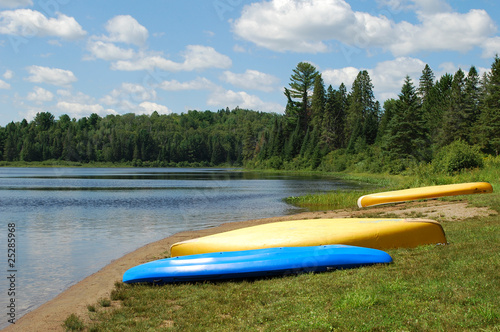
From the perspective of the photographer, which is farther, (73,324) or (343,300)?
(73,324)

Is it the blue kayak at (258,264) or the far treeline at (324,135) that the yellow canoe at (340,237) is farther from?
the far treeline at (324,135)

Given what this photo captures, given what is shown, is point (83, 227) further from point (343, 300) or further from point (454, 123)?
point (454, 123)

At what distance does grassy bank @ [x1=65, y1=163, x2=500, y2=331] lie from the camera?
4.69m

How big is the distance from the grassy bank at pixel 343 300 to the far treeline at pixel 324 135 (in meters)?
24.7

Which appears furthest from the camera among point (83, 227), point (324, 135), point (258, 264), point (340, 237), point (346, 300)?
point (324, 135)

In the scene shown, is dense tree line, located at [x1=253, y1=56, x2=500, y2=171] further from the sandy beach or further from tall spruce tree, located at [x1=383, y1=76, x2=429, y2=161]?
the sandy beach

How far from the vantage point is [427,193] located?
60.6 feet

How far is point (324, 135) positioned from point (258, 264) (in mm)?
79455

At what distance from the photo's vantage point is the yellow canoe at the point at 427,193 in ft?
59.8

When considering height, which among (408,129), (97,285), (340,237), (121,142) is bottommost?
(97,285)

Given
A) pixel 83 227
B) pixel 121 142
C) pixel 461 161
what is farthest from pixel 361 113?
pixel 121 142

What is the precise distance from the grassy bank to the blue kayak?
19cm

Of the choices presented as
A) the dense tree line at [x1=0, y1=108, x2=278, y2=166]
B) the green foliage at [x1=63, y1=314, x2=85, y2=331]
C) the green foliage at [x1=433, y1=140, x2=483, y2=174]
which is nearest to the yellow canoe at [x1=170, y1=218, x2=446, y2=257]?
the green foliage at [x1=63, y1=314, x2=85, y2=331]

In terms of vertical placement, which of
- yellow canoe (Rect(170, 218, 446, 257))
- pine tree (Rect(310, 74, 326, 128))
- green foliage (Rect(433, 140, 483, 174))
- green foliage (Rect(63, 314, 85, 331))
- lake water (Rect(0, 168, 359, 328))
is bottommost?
lake water (Rect(0, 168, 359, 328))
